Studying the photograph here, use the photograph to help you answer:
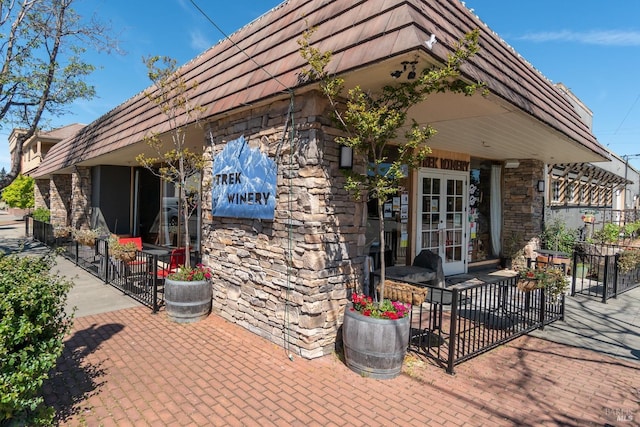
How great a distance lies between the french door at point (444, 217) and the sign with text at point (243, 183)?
398cm

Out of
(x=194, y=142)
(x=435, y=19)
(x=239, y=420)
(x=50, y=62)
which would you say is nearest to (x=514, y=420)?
(x=239, y=420)

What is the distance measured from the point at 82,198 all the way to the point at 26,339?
11345 millimetres

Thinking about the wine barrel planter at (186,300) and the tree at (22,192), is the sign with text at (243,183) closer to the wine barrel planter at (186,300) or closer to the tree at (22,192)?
the wine barrel planter at (186,300)

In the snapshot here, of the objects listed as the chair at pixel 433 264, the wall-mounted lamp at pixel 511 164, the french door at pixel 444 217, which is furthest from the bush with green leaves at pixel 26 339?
the wall-mounted lamp at pixel 511 164

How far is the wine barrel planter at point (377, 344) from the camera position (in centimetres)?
360

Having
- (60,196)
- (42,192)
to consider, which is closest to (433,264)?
(60,196)

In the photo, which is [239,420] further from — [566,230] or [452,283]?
[566,230]

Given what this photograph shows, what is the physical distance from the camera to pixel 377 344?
3613 mm

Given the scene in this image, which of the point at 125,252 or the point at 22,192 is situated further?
the point at 22,192

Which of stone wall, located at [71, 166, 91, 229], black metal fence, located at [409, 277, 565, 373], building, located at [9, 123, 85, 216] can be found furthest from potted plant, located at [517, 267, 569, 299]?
building, located at [9, 123, 85, 216]

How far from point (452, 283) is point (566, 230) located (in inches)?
256

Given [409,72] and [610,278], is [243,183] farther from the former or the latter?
[610,278]

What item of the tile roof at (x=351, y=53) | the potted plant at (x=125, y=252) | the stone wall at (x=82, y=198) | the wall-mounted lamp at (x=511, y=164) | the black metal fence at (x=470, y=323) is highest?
the tile roof at (x=351, y=53)

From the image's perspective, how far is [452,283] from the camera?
7.67 metres
